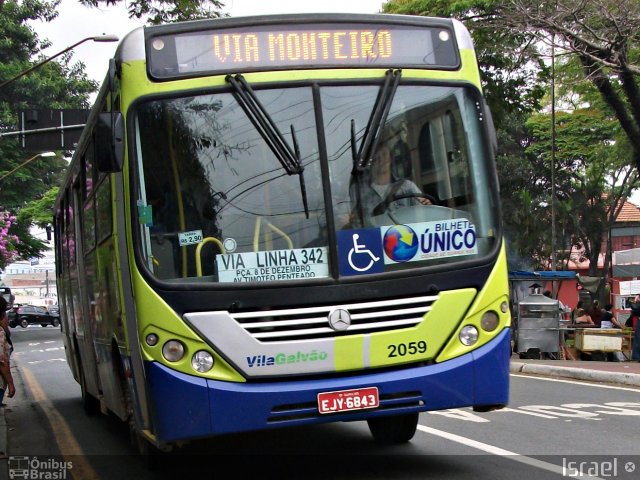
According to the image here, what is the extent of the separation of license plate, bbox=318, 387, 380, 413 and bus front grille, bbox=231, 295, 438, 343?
38 centimetres

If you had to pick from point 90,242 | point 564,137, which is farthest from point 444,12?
point 564,137

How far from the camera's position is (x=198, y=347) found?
624cm

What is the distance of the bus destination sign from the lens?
6.69m

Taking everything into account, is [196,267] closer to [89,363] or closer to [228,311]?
[228,311]

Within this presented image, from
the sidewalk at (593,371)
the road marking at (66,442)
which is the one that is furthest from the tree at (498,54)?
the road marking at (66,442)

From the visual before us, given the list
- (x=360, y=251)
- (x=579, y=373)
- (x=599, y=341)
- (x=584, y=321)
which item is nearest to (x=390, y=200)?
(x=360, y=251)

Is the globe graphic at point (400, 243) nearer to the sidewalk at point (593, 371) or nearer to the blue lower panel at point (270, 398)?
the blue lower panel at point (270, 398)

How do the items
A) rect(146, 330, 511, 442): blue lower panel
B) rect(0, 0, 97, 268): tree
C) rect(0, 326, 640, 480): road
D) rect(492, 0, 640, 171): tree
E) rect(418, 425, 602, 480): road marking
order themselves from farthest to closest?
rect(0, 0, 97, 268): tree → rect(492, 0, 640, 171): tree → rect(0, 326, 640, 480): road → rect(418, 425, 602, 480): road marking → rect(146, 330, 511, 442): blue lower panel

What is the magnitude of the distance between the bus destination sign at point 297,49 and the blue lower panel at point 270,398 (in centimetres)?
208

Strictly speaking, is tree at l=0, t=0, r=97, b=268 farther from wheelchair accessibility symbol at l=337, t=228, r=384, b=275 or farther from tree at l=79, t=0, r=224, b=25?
wheelchair accessibility symbol at l=337, t=228, r=384, b=275

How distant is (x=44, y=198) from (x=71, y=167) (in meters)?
32.9

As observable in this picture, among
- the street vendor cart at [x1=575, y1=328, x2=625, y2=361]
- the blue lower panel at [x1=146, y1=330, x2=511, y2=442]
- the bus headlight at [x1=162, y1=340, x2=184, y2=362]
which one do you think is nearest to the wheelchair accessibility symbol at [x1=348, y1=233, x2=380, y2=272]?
the blue lower panel at [x1=146, y1=330, x2=511, y2=442]

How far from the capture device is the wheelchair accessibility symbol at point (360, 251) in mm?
6457

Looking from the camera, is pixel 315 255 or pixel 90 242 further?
pixel 90 242
